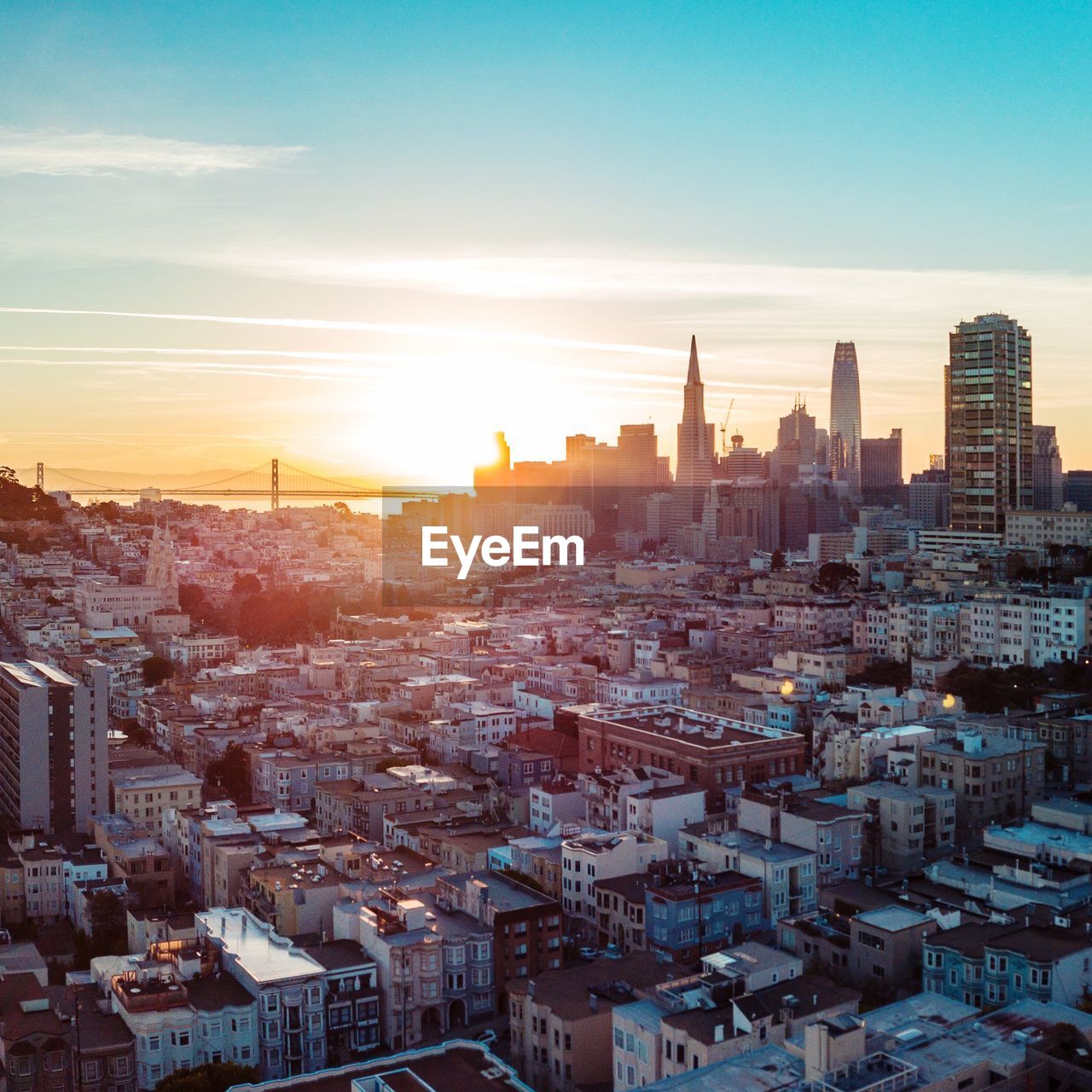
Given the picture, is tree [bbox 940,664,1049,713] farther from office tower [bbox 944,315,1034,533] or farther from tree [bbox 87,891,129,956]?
office tower [bbox 944,315,1034,533]

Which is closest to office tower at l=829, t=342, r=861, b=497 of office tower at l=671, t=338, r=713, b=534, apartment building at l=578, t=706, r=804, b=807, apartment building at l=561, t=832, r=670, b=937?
office tower at l=671, t=338, r=713, b=534

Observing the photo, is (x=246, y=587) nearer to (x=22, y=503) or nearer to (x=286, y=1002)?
(x=22, y=503)

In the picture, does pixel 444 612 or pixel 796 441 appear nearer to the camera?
pixel 444 612

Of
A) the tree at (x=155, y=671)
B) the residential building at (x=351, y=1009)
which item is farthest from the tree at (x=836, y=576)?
the residential building at (x=351, y=1009)

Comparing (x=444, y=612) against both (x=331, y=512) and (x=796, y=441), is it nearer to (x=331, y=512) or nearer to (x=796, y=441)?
(x=331, y=512)

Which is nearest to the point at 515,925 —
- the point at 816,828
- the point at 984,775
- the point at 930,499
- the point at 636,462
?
the point at 816,828

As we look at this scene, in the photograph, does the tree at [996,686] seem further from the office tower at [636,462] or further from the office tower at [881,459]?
the office tower at [881,459]

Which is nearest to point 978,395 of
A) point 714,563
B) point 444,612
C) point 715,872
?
point 444,612
